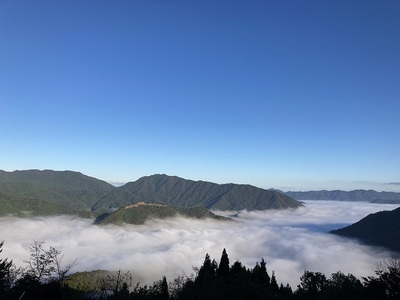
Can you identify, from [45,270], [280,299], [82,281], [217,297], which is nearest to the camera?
[45,270]

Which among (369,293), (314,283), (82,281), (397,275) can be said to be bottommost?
(82,281)

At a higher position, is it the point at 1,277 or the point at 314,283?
the point at 1,277

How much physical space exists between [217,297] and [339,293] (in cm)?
1964

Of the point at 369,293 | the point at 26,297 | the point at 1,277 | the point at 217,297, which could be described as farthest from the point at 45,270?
the point at 369,293

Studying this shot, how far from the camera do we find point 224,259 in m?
102

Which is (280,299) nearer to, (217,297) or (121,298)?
(217,297)

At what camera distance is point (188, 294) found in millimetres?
63250

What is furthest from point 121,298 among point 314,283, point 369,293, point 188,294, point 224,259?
point 314,283

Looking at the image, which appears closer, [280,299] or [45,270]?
[45,270]

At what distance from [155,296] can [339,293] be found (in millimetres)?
39426

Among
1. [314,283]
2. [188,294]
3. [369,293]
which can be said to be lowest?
[314,283]

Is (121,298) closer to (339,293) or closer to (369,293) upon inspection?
(339,293)

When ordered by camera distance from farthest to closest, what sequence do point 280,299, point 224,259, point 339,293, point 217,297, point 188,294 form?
point 224,259 → point 188,294 → point 280,299 → point 217,297 → point 339,293

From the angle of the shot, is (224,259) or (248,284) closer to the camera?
(248,284)
